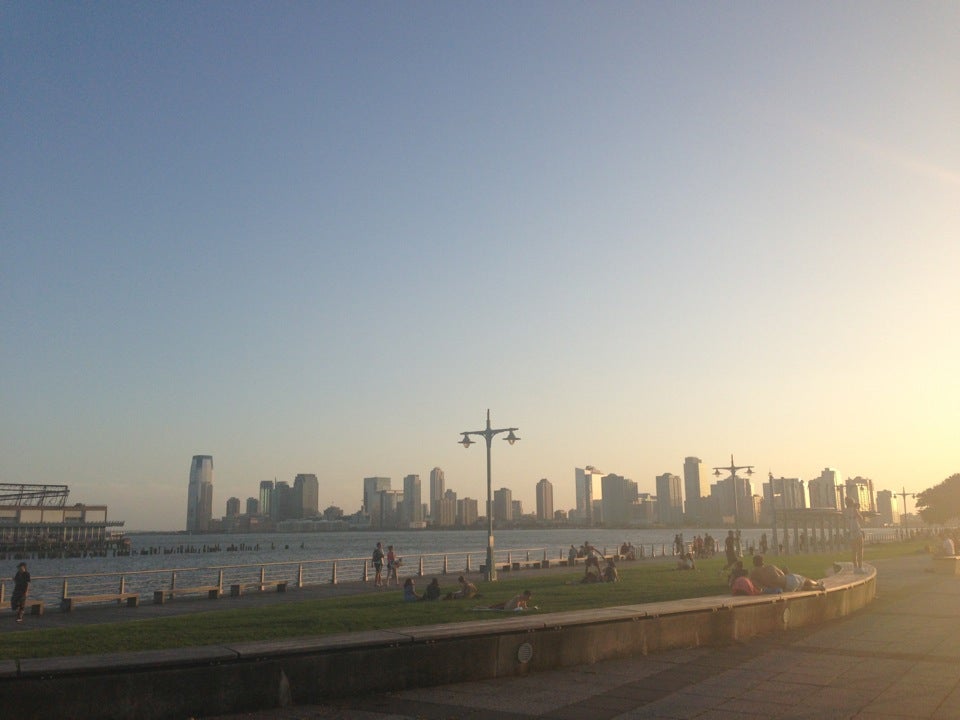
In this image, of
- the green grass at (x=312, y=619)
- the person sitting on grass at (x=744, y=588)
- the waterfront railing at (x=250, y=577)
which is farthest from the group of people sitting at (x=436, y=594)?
the person sitting on grass at (x=744, y=588)

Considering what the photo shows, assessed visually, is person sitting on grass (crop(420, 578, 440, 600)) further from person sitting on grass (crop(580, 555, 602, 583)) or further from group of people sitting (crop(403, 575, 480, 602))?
person sitting on grass (crop(580, 555, 602, 583))

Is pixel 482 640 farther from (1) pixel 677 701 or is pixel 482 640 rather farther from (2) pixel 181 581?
(2) pixel 181 581

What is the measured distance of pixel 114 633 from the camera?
606 inches

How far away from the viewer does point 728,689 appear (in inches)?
359

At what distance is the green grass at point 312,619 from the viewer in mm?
13625

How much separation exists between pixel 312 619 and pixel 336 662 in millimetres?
8776

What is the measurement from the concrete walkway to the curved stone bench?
0.18 m

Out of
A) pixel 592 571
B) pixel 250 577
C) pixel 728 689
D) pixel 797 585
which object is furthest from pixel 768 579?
pixel 250 577

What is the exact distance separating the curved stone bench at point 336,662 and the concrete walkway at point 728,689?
0.58ft

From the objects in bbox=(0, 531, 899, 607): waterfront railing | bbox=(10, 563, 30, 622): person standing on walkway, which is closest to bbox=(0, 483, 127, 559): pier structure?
bbox=(0, 531, 899, 607): waterfront railing

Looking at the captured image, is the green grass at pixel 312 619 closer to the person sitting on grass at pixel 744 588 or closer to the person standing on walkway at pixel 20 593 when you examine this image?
the person sitting on grass at pixel 744 588

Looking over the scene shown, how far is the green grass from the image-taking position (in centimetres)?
1362

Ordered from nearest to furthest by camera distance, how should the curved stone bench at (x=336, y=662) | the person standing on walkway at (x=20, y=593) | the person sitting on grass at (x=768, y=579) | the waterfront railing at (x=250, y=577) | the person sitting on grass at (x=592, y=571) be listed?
1. the curved stone bench at (x=336, y=662)
2. the person sitting on grass at (x=768, y=579)
3. the person standing on walkway at (x=20, y=593)
4. the person sitting on grass at (x=592, y=571)
5. the waterfront railing at (x=250, y=577)

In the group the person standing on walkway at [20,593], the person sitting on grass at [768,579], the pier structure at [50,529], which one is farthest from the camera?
the pier structure at [50,529]
